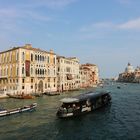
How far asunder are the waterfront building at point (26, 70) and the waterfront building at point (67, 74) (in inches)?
459

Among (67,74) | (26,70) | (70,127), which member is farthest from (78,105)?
(67,74)

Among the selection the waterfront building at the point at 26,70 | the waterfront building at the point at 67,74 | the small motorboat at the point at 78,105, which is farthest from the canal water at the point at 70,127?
the waterfront building at the point at 67,74

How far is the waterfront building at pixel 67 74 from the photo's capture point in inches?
3432

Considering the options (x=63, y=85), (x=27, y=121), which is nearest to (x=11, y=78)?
(x=63, y=85)

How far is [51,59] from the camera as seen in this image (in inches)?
3002

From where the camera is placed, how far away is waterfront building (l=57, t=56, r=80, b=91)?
8716cm

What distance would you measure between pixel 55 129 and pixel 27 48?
1606 inches

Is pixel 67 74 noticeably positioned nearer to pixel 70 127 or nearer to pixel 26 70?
pixel 26 70

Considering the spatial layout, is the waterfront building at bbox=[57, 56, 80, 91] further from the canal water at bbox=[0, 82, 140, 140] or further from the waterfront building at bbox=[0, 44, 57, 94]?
the canal water at bbox=[0, 82, 140, 140]

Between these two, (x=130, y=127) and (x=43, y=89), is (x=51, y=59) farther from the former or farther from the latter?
(x=130, y=127)

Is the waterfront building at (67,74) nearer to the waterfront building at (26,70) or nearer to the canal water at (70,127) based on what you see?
the waterfront building at (26,70)

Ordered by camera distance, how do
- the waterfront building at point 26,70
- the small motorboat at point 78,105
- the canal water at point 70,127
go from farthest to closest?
the waterfront building at point 26,70 < the small motorboat at point 78,105 < the canal water at point 70,127

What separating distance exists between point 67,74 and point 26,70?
29703mm

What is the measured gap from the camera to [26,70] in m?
64.9
